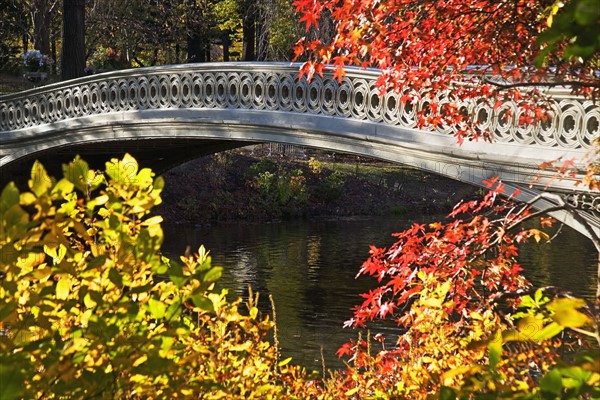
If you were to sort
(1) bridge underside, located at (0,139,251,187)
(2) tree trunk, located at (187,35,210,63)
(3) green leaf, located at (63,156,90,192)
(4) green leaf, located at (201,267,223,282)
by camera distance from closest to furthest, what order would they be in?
(4) green leaf, located at (201,267,223,282)
(3) green leaf, located at (63,156,90,192)
(1) bridge underside, located at (0,139,251,187)
(2) tree trunk, located at (187,35,210,63)

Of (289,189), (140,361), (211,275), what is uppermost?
(211,275)

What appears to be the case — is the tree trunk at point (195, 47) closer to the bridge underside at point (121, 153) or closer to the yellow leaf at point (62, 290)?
the bridge underside at point (121, 153)

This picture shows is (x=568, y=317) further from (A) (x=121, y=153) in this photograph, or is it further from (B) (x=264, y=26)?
(B) (x=264, y=26)

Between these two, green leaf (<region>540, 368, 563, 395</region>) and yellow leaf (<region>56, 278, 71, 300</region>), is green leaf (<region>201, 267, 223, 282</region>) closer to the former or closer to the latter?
yellow leaf (<region>56, 278, 71, 300</region>)

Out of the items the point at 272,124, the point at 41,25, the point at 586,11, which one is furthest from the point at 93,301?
the point at 41,25

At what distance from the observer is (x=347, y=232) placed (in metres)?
25.0

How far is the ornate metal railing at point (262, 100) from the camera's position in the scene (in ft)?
29.6

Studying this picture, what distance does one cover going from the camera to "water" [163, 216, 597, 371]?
48.8ft

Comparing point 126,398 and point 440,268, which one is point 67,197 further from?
point 440,268

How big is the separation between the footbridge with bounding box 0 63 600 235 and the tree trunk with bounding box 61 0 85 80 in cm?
233

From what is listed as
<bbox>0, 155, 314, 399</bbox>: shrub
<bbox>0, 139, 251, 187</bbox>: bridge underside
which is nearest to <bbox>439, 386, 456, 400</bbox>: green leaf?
<bbox>0, 155, 314, 399</bbox>: shrub

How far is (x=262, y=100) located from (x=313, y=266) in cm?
690

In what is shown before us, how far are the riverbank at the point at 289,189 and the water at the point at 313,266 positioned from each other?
1.10 m

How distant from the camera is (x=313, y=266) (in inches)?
783
